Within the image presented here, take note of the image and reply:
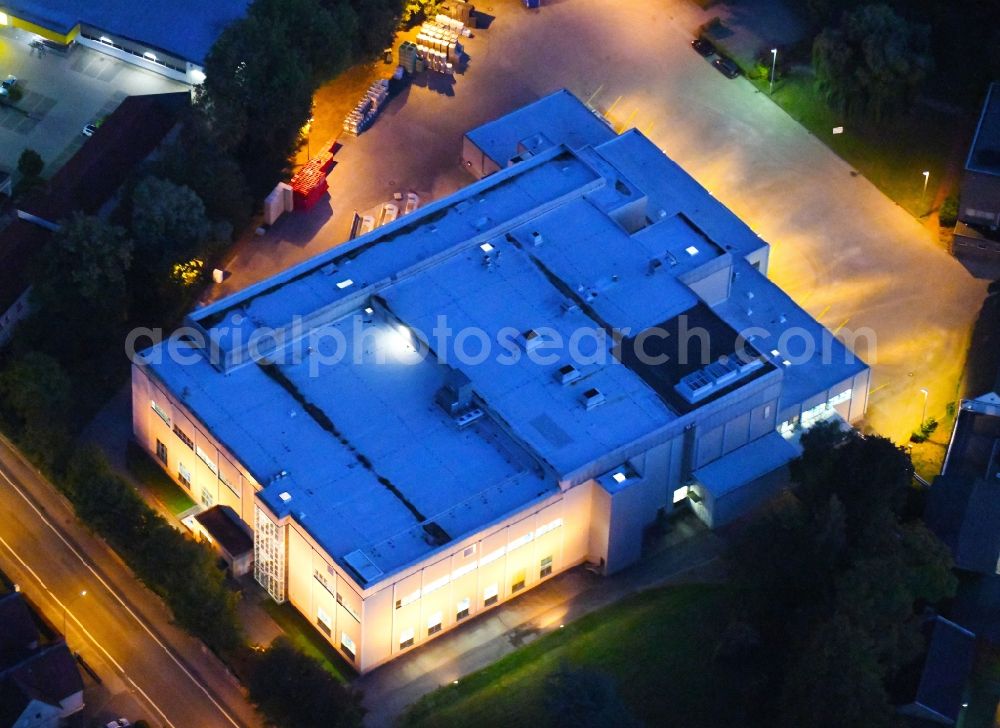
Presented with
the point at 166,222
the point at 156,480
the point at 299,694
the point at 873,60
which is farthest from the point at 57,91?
the point at 299,694

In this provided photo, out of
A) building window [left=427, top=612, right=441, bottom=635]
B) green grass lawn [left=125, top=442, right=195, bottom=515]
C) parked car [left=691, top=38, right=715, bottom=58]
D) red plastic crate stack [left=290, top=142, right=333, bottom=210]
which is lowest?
building window [left=427, top=612, right=441, bottom=635]

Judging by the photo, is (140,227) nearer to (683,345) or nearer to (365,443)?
(365,443)

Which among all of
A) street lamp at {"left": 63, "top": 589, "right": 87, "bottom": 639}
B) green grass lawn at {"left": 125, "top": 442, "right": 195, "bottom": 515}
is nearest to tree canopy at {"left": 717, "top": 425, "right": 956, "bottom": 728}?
green grass lawn at {"left": 125, "top": 442, "right": 195, "bottom": 515}

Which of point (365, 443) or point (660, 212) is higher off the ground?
point (660, 212)

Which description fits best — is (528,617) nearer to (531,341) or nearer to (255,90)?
(531,341)

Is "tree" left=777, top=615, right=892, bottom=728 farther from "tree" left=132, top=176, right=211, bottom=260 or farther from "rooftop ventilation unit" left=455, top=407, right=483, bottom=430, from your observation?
"tree" left=132, top=176, right=211, bottom=260

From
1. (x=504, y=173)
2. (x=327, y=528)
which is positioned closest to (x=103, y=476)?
(x=327, y=528)

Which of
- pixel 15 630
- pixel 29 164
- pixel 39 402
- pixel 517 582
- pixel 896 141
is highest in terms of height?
pixel 896 141
